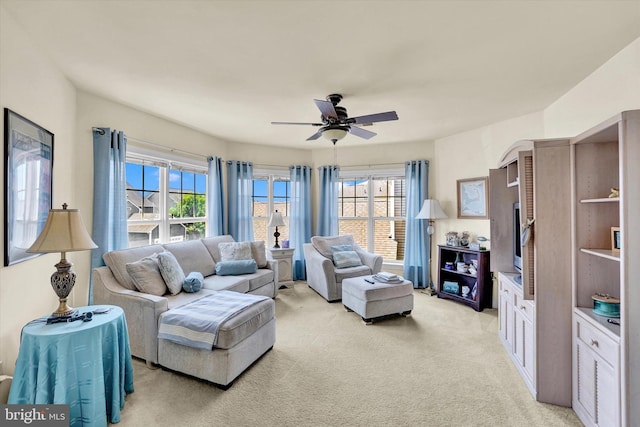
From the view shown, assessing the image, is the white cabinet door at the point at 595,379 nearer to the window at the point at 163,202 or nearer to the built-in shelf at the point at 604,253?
the built-in shelf at the point at 604,253

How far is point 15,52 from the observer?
6.06 ft

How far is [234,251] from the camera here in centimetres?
414

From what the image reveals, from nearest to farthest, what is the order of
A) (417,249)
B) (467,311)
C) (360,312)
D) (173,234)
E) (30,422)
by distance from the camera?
1. (30,422)
2. (360,312)
3. (467,311)
4. (173,234)
5. (417,249)

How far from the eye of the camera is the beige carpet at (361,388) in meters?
1.88

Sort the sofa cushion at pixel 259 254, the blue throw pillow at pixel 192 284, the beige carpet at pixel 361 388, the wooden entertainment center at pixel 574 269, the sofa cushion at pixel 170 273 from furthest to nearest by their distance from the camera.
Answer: the sofa cushion at pixel 259 254 < the blue throw pillow at pixel 192 284 < the sofa cushion at pixel 170 273 < the beige carpet at pixel 361 388 < the wooden entertainment center at pixel 574 269

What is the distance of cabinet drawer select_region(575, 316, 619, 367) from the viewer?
1.52m

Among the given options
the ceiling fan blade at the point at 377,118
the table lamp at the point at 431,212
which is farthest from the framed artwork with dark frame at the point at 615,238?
the table lamp at the point at 431,212

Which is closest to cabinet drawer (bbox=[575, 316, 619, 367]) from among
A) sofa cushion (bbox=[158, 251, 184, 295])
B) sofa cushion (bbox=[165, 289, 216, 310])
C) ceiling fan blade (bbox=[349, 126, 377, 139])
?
ceiling fan blade (bbox=[349, 126, 377, 139])

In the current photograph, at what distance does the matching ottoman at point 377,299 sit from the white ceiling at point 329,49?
2095 mm

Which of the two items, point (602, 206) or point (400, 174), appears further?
point (400, 174)

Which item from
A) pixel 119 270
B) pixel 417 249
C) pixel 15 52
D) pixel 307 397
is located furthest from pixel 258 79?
pixel 417 249

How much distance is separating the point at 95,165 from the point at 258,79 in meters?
1.97

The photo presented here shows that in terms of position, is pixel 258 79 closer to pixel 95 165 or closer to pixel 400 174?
pixel 95 165

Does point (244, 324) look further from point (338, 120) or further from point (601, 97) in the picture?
point (601, 97)
